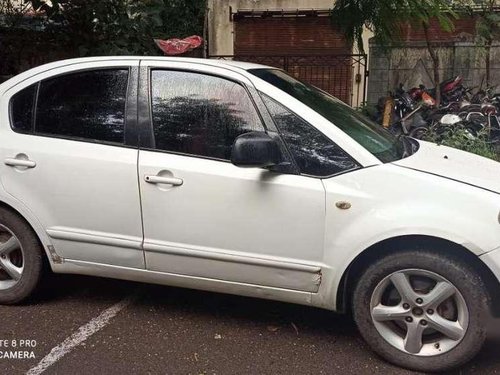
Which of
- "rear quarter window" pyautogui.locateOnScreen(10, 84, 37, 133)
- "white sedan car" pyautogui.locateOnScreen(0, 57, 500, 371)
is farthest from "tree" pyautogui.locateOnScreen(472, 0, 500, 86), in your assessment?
"rear quarter window" pyautogui.locateOnScreen(10, 84, 37, 133)

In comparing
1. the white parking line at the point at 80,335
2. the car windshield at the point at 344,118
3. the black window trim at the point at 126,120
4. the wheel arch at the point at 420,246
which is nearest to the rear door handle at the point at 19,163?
the black window trim at the point at 126,120

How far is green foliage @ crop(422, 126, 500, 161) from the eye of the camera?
22.6 ft

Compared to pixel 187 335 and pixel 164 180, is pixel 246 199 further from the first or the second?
pixel 187 335

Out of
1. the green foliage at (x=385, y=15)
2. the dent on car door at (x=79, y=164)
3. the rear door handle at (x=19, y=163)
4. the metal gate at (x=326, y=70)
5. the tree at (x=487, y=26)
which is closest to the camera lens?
the dent on car door at (x=79, y=164)

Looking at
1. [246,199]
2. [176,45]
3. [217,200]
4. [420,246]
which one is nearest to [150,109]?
[217,200]

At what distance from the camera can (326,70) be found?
12430 millimetres

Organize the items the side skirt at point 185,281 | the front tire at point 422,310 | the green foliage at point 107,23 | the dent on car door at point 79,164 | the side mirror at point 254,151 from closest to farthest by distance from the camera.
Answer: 1. the front tire at point 422,310
2. the side mirror at point 254,151
3. the side skirt at point 185,281
4. the dent on car door at point 79,164
5. the green foliage at point 107,23

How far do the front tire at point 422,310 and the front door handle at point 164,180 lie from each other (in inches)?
46.3

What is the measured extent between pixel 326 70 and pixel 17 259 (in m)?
9.73

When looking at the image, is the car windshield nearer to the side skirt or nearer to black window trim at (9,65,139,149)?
black window trim at (9,65,139,149)

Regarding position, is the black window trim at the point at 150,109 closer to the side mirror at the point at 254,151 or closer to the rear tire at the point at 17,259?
the side mirror at the point at 254,151

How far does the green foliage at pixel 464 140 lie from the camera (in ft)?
22.6

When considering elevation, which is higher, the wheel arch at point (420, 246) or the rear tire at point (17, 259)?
the wheel arch at point (420, 246)

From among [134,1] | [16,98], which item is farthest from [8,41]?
[16,98]
